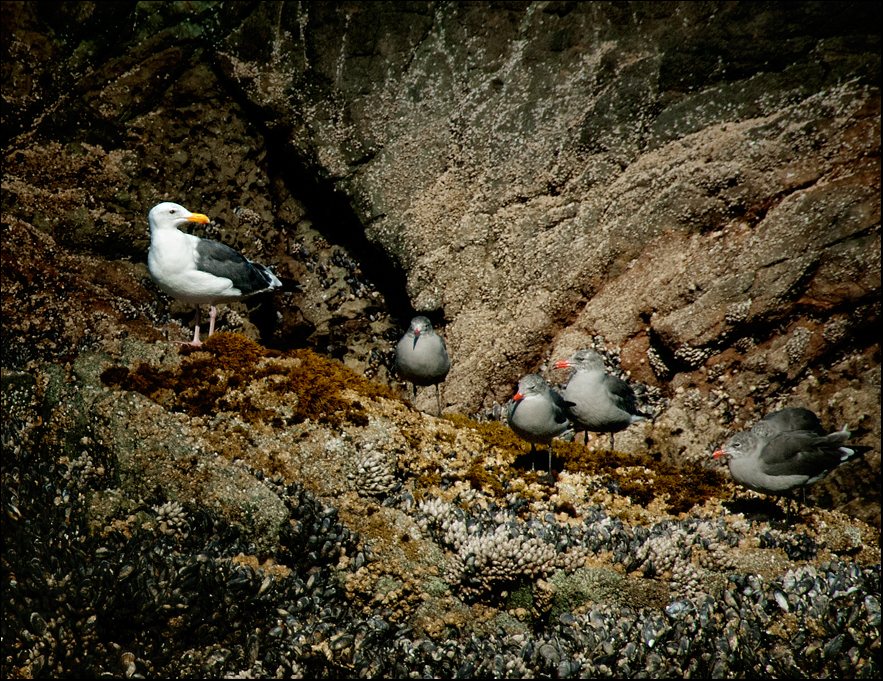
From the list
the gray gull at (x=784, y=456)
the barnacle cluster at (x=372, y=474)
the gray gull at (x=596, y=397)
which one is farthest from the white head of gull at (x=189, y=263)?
the gray gull at (x=784, y=456)

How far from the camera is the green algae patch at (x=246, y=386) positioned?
641 centimetres

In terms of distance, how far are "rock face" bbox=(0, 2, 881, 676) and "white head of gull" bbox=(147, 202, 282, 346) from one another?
0.73 m

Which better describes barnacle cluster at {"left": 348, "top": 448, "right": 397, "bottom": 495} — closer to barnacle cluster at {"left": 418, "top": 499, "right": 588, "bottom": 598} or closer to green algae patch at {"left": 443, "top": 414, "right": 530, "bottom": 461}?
barnacle cluster at {"left": 418, "top": 499, "right": 588, "bottom": 598}

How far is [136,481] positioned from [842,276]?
22.8 ft

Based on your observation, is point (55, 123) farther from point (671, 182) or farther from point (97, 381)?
point (671, 182)

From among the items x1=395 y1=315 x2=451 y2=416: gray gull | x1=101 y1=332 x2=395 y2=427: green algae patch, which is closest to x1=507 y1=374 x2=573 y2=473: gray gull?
x1=395 y1=315 x2=451 y2=416: gray gull

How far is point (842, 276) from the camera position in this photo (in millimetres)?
6734

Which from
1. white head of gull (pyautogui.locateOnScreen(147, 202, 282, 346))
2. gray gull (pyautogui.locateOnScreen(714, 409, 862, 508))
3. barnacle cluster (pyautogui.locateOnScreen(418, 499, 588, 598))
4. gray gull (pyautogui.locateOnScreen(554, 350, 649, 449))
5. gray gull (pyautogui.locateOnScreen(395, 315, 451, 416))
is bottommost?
barnacle cluster (pyautogui.locateOnScreen(418, 499, 588, 598))

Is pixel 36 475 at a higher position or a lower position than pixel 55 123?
lower

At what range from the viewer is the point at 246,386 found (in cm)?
668

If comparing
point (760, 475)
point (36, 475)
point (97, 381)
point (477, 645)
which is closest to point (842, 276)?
point (760, 475)

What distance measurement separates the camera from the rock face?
21.7ft

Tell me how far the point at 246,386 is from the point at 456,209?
335 cm

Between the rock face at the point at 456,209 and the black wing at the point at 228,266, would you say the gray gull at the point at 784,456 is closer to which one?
the rock face at the point at 456,209
